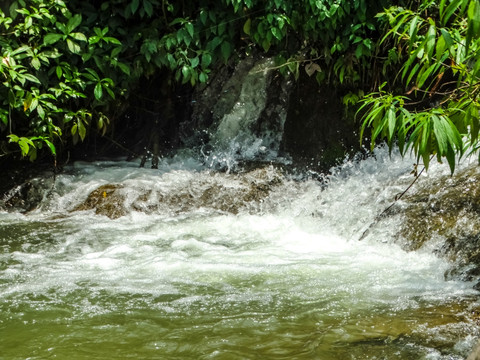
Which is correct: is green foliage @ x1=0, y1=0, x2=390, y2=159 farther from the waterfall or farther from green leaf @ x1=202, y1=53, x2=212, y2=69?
the waterfall

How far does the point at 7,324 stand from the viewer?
2.82 m

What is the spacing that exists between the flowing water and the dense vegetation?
0.67 m

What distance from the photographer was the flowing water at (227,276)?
2596mm

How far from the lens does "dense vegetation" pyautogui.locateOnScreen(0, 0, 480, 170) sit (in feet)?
17.0

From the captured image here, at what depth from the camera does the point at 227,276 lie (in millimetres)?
3576

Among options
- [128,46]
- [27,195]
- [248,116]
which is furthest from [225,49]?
[27,195]

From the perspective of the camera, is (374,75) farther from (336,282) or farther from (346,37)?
(336,282)

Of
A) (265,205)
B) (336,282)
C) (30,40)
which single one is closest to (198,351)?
(336,282)

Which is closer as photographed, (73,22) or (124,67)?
(73,22)

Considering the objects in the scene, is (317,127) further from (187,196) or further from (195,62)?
(187,196)

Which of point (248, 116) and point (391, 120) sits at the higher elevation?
point (391, 120)

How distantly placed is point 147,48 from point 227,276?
2.71 m

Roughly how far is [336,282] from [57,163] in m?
3.55

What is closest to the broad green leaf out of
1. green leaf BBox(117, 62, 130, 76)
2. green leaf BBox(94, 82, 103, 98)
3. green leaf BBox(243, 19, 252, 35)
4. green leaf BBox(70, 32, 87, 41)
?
green leaf BBox(94, 82, 103, 98)
